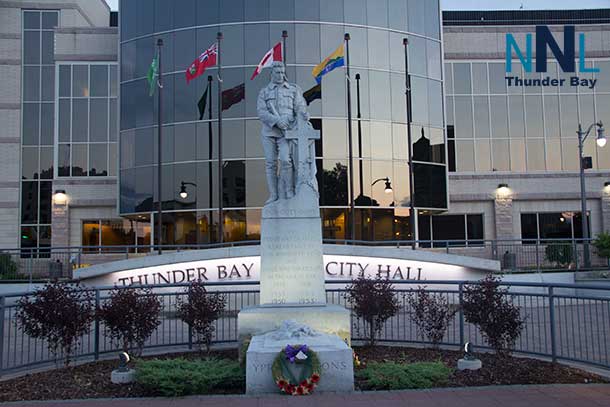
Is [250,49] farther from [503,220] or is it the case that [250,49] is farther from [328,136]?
[503,220]

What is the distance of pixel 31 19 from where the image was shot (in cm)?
3275

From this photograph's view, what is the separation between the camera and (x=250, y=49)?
2722 centimetres

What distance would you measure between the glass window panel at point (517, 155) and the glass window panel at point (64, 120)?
23700 millimetres

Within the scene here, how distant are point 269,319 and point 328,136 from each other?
19406 millimetres

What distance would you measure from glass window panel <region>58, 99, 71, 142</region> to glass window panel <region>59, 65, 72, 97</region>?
1.38ft

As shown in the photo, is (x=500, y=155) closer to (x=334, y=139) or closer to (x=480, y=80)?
(x=480, y=80)

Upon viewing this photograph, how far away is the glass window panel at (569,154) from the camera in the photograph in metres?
31.2

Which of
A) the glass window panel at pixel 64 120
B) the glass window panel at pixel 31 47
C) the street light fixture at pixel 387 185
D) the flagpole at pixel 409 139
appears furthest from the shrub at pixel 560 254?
the glass window panel at pixel 31 47

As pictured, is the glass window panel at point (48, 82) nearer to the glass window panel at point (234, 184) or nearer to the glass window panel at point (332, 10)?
the glass window panel at point (234, 184)

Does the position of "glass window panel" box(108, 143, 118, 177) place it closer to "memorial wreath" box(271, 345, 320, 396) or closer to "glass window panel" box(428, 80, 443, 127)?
"glass window panel" box(428, 80, 443, 127)

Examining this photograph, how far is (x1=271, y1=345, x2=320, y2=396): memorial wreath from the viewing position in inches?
268

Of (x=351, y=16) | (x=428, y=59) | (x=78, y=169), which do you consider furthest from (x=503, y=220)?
(x=78, y=169)

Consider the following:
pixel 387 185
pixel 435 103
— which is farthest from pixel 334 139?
pixel 435 103

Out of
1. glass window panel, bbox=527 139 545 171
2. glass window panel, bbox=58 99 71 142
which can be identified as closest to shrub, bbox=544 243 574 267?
glass window panel, bbox=527 139 545 171
